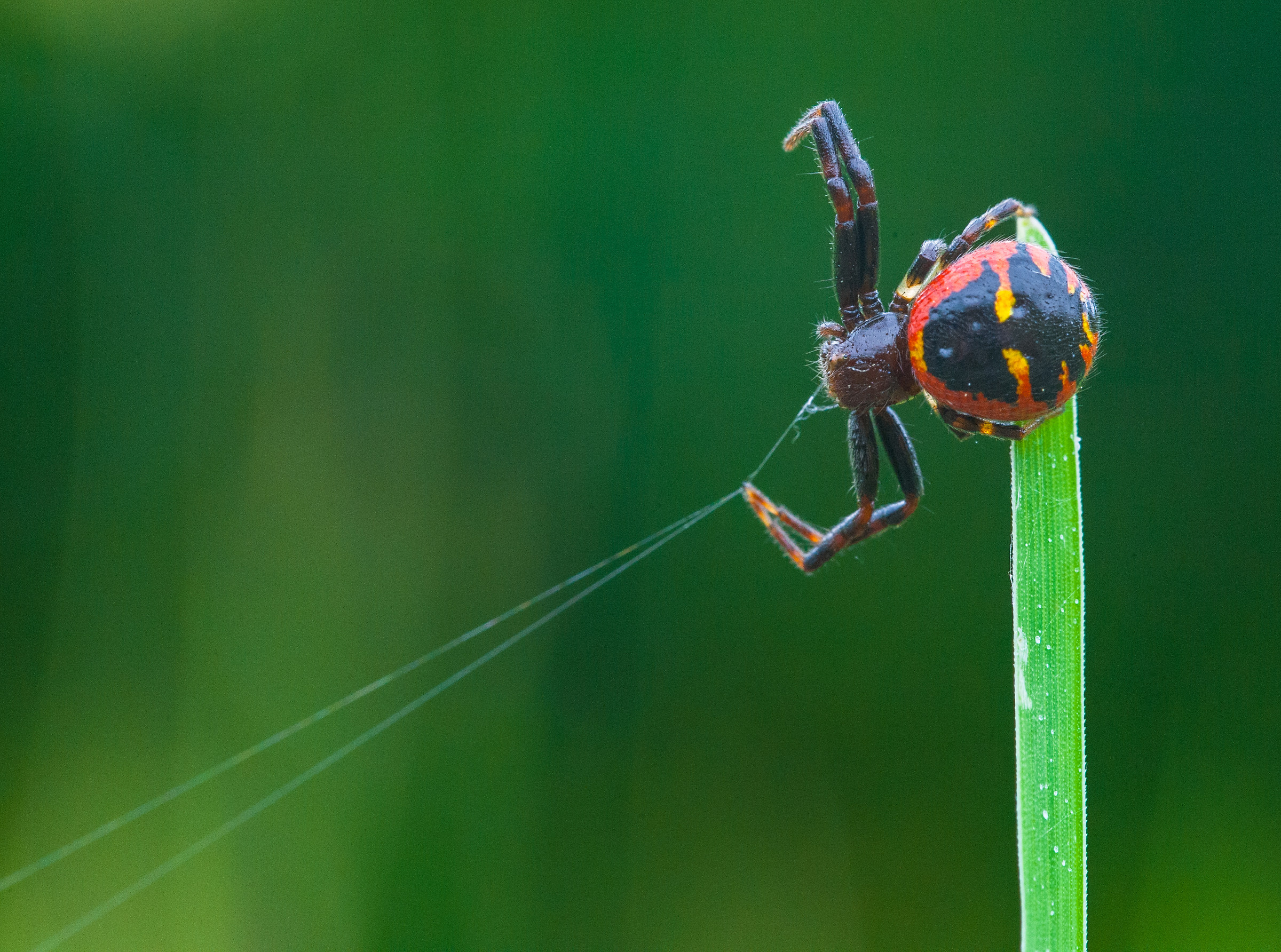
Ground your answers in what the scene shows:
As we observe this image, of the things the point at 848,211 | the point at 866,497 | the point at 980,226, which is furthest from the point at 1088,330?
the point at 866,497

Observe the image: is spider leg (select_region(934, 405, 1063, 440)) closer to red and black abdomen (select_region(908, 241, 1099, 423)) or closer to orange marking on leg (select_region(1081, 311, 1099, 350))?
red and black abdomen (select_region(908, 241, 1099, 423))

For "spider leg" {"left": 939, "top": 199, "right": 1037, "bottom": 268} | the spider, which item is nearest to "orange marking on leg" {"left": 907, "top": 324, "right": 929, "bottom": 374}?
the spider

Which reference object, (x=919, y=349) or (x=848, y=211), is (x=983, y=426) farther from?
(x=848, y=211)

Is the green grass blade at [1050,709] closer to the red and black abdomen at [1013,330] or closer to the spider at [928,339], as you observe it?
the spider at [928,339]

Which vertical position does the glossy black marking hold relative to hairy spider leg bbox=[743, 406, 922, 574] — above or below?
above

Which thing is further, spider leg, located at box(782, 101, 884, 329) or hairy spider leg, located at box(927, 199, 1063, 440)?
spider leg, located at box(782, 101, 884, 329)

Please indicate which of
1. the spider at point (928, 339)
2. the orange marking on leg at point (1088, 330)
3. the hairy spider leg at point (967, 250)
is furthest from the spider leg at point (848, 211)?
the orange marking on leg at point (1088, 330)
